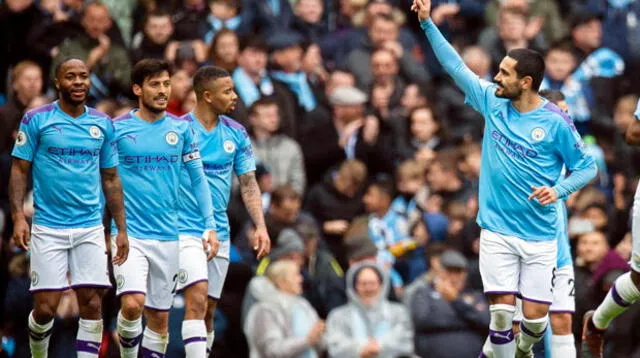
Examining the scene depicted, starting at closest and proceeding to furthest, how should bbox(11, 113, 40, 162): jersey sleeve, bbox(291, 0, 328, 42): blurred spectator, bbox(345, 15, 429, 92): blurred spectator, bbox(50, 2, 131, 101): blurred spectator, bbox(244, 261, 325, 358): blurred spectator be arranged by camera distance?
bbox(11, 113, 40, 162): jersey sleeve → bbox(244, 261, 325, 358): blurred spectator → bbox(50, 2, 131, 101): blurred spectator → bbox(345, 15, 429, 92): blurred spectator → bbox(291, 0, 328, 42): blurred spectator

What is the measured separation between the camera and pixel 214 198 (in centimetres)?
1306

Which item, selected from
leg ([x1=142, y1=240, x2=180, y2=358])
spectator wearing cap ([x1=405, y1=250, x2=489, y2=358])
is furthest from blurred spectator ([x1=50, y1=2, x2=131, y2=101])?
leg ([x1=142, y1=240, x2=180, y2=358])

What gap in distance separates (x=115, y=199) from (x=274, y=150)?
5815 millimetres

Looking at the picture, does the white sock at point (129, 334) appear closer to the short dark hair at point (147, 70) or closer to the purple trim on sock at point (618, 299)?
the short dark hair at point (147, 70)

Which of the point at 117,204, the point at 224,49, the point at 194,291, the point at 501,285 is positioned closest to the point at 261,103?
the point at 224,49

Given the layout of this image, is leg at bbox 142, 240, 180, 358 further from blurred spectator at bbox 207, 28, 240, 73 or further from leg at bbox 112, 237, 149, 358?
blurred spectator at bbox 207, 28, 240, 73

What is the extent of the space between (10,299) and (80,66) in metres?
4.36

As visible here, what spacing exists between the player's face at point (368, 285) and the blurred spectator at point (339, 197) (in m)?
1.86

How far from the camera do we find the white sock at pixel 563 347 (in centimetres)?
1298

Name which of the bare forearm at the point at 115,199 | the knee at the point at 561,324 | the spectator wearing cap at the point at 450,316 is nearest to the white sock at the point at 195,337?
the bare forearm at the point at 115,199

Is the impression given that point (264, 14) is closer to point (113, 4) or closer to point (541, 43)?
point (113, 4)

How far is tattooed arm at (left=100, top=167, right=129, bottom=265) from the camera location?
1216 centimetres

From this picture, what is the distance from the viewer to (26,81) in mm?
17375

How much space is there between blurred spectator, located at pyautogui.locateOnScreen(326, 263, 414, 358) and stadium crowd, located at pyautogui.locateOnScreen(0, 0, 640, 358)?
0.02 m
